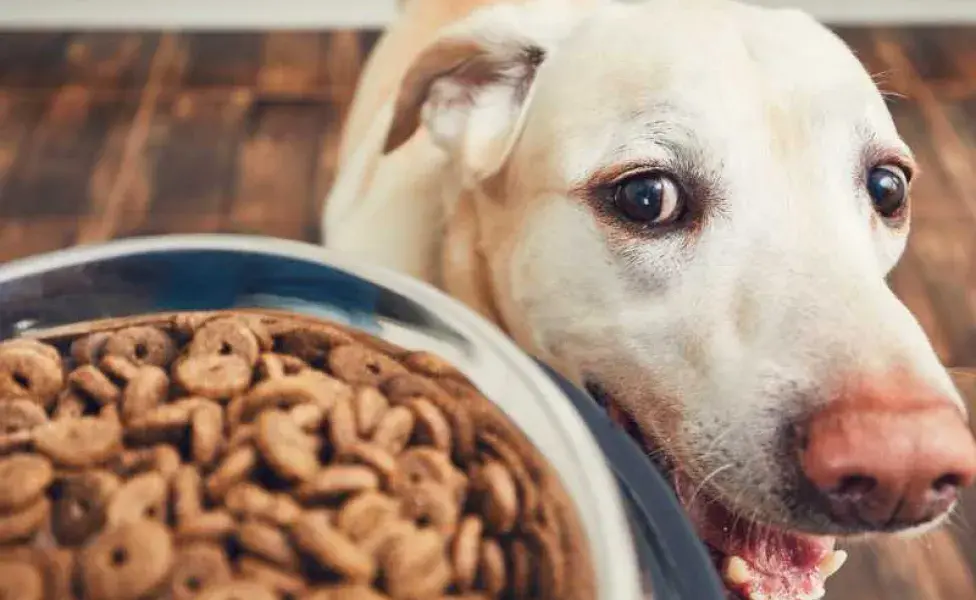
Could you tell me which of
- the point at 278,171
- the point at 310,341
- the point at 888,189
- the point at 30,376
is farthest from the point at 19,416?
the point at 278,171

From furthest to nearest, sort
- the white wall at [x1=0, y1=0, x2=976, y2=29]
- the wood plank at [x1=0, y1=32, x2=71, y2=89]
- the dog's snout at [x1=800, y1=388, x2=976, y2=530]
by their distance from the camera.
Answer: the white wall at [x1=0, y1=0, x2=976, y2=29] < the wood plank at [x1=0, y1=32, x2=71, y2=89] < the dog's snout at [x1=800, y1=388, x2=976, y2=530]

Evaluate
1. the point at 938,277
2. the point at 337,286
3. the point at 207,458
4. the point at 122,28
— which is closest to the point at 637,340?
the point at 337,286

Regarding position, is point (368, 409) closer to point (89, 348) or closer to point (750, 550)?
point (89, 348)

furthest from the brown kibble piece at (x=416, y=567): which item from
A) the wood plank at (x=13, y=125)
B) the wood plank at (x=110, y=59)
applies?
the wood plank at (x=110, y=59)

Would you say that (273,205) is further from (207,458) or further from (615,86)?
(207,458)

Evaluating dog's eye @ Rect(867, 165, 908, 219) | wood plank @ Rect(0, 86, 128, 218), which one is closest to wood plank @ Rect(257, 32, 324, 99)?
wood plank @ Rect(0, 86, 128, 218)

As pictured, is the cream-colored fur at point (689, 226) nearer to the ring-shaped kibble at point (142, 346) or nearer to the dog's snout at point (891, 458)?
the dog's snout at point (891, 458)

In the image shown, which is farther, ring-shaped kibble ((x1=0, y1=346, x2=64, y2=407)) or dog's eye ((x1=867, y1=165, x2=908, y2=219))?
dog's eye ((x1=867, y1=165, x2=908, y2=219))

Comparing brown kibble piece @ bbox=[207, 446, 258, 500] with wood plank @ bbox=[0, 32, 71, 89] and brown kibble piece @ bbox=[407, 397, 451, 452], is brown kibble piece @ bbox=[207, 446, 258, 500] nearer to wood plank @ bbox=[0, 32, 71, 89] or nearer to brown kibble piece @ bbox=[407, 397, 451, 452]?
brown kibble piece @ bbox=[407, 397, 451, 452]
